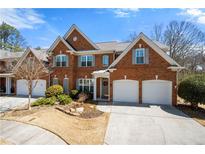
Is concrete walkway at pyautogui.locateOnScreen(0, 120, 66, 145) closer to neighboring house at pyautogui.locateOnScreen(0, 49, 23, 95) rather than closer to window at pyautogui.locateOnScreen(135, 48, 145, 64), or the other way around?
window at pyautogui.locateOnScreen(135, 48, 145, 64)

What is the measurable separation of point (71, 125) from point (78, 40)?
1472cm

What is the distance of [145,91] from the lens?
17203mm

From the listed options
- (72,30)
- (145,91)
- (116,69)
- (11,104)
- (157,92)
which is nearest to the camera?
(157,92)

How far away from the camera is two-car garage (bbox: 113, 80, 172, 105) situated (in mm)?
16594

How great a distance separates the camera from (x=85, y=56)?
22.2 meters

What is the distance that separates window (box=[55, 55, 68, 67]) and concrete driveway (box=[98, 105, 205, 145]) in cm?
1090

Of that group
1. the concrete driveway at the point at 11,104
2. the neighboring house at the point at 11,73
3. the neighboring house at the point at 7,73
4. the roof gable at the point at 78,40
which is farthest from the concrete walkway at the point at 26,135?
the neighboring house at the point at 7,73

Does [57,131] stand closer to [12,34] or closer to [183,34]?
[183,34]

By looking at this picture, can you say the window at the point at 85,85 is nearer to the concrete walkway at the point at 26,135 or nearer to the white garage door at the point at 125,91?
the white garage door at the point at 125,91

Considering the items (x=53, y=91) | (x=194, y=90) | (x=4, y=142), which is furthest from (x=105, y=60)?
(x=4, y=142)

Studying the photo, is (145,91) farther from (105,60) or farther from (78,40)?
(78,40)

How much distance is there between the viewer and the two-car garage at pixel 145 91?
1659cm
